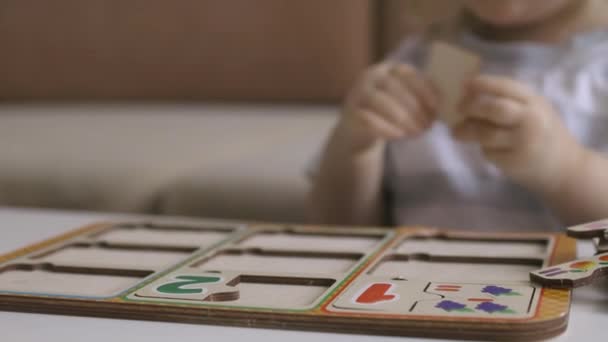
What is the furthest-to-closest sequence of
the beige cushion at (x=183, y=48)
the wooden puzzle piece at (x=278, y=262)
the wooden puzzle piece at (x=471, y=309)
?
the beige cushion at (x=183, y=48) < the wooden puzzle piece at (x=278, y=262) < the wooden puzzle piece at (x=471, y=309)

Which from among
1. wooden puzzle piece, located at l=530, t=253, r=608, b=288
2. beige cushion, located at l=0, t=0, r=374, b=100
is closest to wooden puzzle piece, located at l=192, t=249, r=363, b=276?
wooden puzzle piece, located at l=530, t=253, r=608, b=288

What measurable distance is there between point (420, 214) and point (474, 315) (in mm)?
545

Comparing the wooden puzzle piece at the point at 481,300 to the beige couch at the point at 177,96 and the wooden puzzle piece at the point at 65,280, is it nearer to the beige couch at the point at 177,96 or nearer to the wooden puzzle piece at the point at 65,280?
the wooden puzzle piece at the point at 65,280

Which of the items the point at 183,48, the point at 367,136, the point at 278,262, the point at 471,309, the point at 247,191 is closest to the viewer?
the point at 471,309

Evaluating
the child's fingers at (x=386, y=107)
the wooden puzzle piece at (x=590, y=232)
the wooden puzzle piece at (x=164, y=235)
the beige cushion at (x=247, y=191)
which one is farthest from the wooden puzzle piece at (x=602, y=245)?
the beige cushion at (x=247, y=191)

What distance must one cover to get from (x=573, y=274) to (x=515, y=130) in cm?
34

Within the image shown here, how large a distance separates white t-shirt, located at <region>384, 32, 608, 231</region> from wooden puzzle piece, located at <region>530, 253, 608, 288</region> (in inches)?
16.9

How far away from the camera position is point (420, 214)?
3.00ft

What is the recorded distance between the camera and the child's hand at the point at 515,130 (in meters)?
0.73

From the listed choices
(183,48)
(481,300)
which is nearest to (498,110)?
(481,300)

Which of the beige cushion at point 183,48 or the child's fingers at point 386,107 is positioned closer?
the child's fingers at point 386,107

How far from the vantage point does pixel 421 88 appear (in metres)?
0.80

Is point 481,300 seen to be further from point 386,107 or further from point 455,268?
point 386,107

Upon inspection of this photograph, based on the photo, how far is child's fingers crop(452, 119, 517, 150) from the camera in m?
0.74
